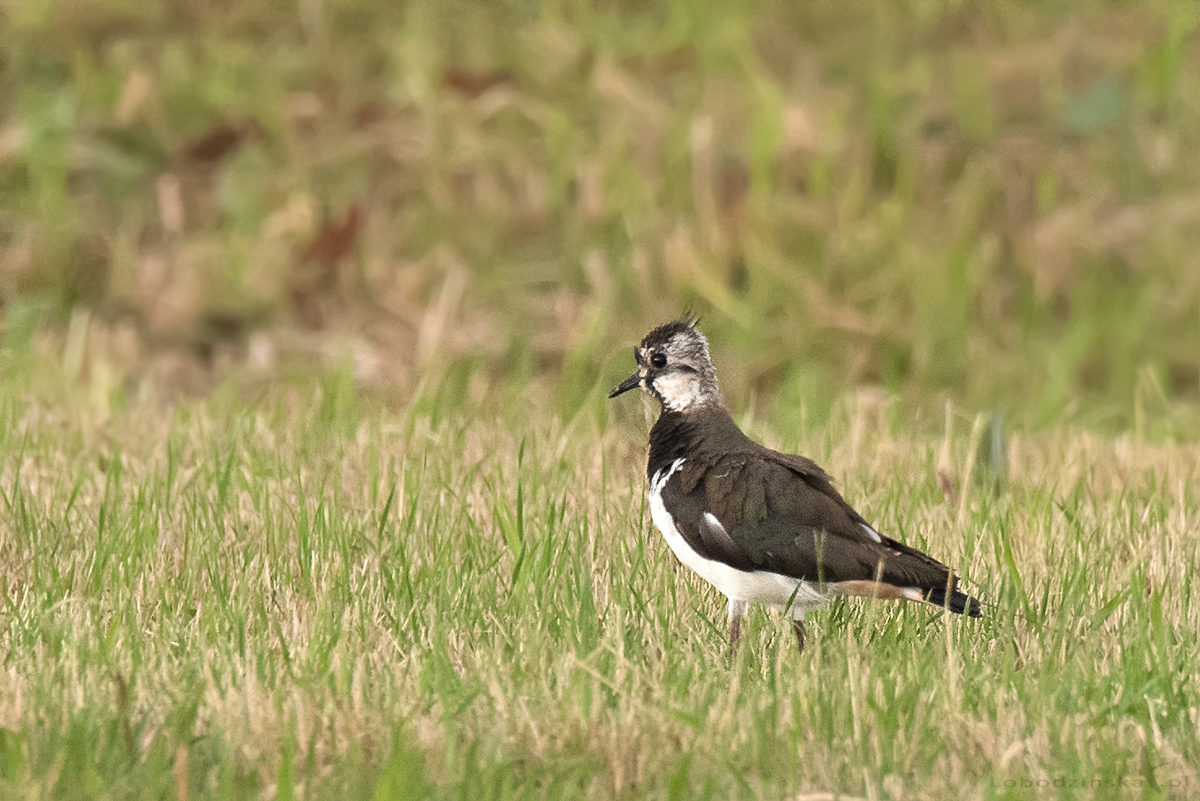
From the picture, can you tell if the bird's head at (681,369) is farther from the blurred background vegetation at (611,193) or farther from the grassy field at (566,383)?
the blurred background vegetation at (611,193)

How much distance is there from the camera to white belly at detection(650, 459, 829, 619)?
4391mm

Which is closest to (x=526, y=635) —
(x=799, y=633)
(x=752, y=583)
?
(x=752, y=583)

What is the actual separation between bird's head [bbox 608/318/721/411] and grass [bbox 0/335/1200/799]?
47 centimetres

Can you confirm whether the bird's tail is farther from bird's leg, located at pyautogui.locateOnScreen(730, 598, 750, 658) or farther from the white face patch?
the white face patch

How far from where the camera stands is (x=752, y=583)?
440cm

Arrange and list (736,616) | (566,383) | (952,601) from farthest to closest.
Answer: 1. (566,383)
2. (736,616)
3. (952,601)

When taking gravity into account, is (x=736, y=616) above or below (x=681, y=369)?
below

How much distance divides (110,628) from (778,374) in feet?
16.9

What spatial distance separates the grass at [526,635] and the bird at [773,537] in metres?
0.13

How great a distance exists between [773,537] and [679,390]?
67 centimetres

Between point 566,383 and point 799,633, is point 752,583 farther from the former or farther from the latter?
point 566,383

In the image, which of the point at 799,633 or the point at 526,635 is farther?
the point at 799,633

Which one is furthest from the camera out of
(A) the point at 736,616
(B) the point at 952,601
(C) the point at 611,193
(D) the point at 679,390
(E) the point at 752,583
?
(C) the point at 611,193

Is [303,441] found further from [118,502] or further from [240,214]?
[240,214]
